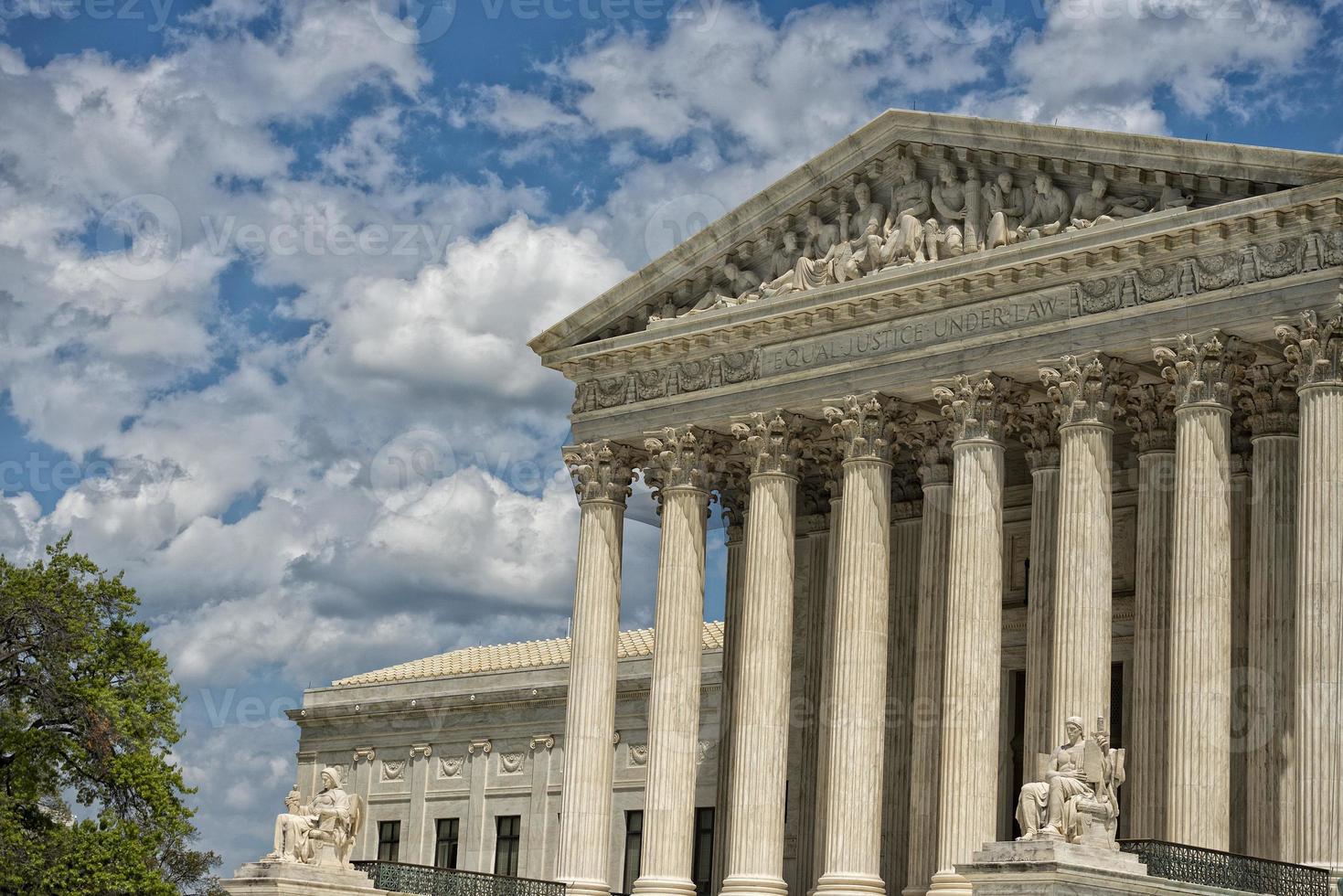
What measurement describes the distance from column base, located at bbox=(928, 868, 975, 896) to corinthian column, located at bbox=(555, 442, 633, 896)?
884 centimetres

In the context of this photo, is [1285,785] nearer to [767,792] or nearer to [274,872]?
[767,792]

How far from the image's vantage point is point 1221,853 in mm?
36812

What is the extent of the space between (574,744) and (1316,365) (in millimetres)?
18569

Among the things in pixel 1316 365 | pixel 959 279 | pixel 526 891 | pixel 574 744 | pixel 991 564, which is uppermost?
pixel 959 279

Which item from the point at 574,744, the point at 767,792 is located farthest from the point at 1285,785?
the point at 574,744

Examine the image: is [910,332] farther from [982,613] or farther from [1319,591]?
[1319,591]

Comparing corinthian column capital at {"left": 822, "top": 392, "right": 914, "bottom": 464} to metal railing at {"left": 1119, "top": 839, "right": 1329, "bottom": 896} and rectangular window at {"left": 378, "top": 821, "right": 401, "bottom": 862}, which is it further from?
rectangular window at {"left": 378, "top": 821, "right": 401, "bottom": 862}

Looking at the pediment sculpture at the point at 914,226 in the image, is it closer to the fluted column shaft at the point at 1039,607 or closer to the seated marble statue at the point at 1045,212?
the seated marble statue at the point at 1045,212

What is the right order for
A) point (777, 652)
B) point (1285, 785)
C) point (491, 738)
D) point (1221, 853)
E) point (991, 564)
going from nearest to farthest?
point (1221, 853)
point (1285, 785)
point (991, 564)
point (777, 652)
point (491, 738)

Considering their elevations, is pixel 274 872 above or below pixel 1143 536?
below

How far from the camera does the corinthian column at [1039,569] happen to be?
45031 millimetres

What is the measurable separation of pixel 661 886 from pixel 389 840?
24080mm

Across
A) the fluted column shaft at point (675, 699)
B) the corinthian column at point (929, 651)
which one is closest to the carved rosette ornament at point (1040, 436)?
the corinthian column at point (929, 651)

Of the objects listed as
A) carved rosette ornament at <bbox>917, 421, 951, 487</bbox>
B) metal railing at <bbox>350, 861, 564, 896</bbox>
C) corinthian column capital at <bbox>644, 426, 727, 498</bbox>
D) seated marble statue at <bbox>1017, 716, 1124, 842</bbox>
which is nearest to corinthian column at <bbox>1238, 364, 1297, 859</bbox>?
seated marble statue at <bbox>1017, 716, 1124, 842</bbox>
